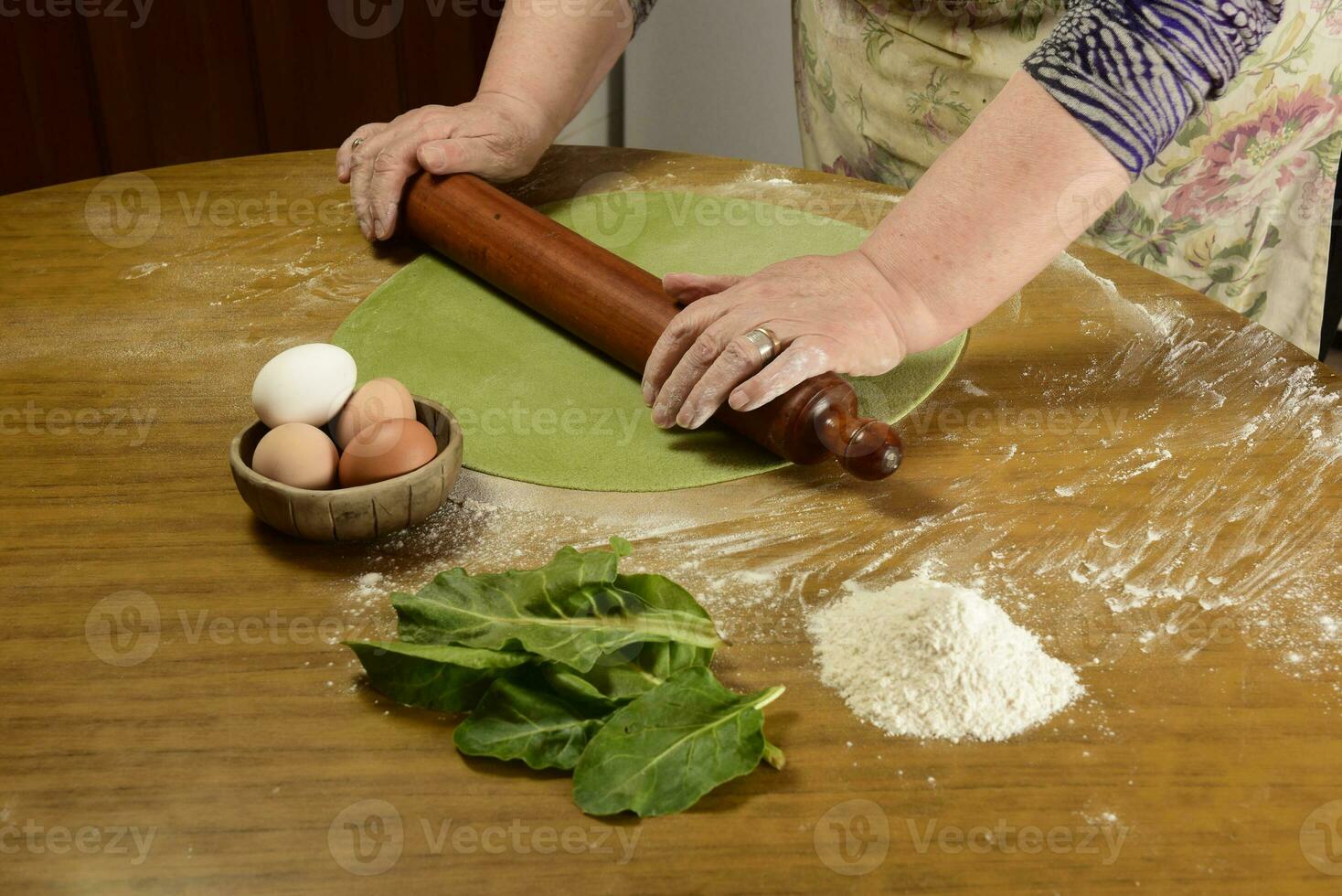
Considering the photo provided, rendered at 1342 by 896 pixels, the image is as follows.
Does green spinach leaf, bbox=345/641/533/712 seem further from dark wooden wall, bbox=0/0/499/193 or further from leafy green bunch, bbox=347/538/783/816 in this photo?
dark wooden wall, bbox=0/0/499/193

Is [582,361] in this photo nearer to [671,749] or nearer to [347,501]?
[347,501]

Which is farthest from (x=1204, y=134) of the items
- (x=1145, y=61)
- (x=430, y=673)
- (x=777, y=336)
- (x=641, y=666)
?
(x=430, y=673)

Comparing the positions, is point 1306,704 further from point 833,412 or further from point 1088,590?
point 833,412

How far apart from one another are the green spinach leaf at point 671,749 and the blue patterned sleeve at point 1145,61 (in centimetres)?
70

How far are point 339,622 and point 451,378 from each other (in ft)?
1.58

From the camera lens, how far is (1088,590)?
3.15ft

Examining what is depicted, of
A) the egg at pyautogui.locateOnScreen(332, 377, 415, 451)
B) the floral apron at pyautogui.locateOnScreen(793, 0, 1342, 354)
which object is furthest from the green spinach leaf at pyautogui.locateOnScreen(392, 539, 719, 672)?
the floral apron at pyautogui.locateOnScreen(793, 0, 1342, 354)

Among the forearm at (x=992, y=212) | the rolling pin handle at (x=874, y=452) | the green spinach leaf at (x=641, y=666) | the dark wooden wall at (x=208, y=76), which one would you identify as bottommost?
the dark wooden wall at (x=208, y=76)

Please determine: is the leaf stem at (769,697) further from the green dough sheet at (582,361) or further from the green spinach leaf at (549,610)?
the green dough sheet at (582,361)

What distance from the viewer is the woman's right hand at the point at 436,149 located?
1.64 metres

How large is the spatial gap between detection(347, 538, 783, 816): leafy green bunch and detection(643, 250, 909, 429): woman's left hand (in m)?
0.30

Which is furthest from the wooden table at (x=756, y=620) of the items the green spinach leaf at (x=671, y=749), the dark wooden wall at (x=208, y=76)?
the dark wooden wall at (x=208, y=76)

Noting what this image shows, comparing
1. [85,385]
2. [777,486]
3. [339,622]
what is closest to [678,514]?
[777,486]

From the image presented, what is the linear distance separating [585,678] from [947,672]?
0.86 feet
